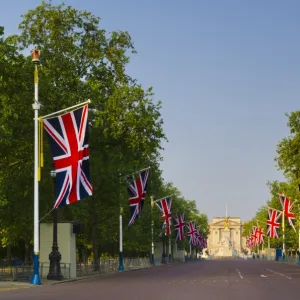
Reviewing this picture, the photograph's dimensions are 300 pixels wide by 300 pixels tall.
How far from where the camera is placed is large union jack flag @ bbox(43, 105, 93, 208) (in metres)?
33.3

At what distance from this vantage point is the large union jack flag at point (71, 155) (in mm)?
33312

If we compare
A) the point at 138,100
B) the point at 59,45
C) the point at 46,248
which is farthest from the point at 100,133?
the point at 46,248

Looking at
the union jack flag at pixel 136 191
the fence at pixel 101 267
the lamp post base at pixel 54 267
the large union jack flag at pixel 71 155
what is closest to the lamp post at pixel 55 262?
the lamp post base at pixel 54 267

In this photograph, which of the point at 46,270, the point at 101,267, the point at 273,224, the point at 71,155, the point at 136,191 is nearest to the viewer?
the point at 71,155

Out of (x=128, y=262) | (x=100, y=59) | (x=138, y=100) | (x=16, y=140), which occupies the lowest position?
(x=128, y=262)

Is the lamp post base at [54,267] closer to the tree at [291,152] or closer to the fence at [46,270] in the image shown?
the fence at [46,270]

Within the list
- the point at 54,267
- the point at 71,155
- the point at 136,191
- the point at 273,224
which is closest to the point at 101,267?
the point at 136,191

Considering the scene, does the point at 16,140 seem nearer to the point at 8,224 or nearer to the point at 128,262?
the point at 8,224

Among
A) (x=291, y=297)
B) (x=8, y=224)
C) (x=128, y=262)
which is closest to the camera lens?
(x=291, y=297)

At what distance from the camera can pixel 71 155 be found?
3356 centimetres

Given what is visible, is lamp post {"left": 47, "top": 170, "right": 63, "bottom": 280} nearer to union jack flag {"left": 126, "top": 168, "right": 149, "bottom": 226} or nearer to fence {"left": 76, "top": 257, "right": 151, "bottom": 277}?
fence {"left": 76, "top": 257, "right": 151, "bottom": 277}

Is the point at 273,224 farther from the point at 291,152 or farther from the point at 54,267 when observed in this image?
the point at 54,267

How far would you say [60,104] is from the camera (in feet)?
151

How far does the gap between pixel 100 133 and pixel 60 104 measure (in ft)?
16.0
